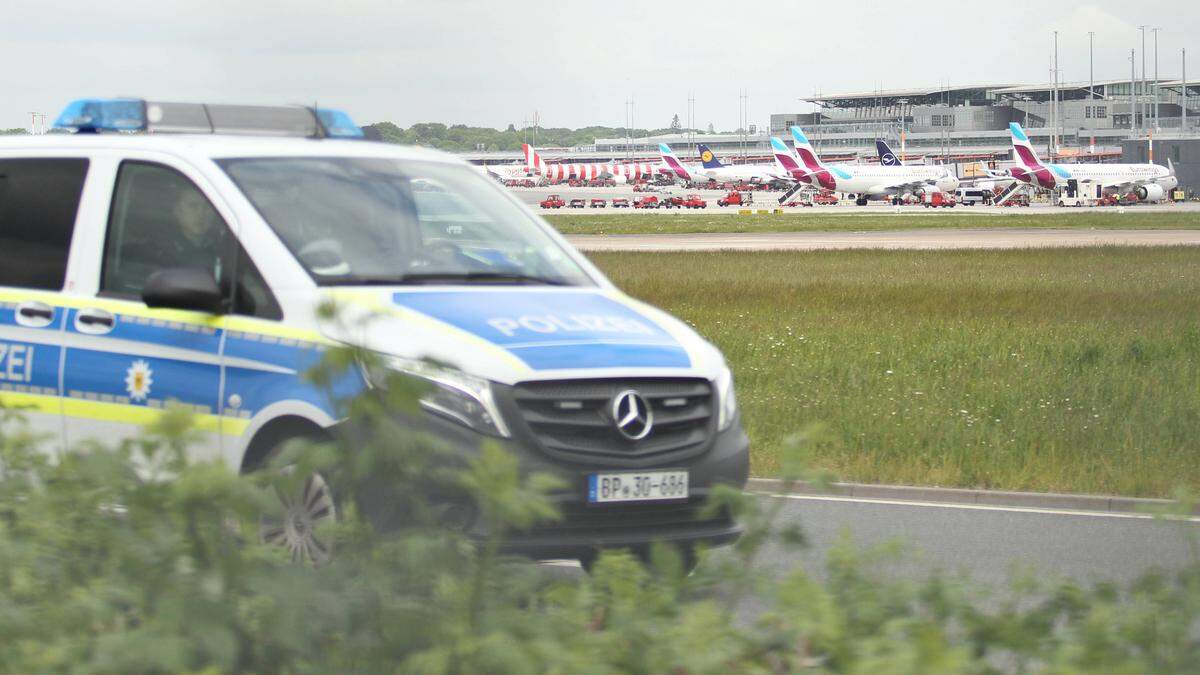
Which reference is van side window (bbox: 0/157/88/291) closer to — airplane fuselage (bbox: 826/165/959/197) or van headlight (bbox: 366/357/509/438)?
van headlight (bbox: 366/357/509/438)

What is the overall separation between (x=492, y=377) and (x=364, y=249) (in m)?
1.20

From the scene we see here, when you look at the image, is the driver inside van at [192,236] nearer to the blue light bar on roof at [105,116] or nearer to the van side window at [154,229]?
the van side window at [154,229]

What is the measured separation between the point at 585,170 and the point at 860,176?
58555 mm

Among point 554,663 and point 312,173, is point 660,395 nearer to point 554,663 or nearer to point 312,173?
point 312,173

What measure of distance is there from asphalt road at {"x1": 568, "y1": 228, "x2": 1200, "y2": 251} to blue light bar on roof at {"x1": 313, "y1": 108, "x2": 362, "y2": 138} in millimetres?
40452

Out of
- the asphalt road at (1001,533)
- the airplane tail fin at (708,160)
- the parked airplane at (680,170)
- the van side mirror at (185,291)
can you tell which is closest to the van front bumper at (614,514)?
the asphalt road at (1001,533)

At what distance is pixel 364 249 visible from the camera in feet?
23.0

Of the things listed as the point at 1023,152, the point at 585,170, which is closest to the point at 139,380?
the point at 1023,152

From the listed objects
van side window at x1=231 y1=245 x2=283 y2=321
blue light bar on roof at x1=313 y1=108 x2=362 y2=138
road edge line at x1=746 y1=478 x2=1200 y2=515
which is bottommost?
road edge line at x1=746 y1=478 x2=1200 y2=515

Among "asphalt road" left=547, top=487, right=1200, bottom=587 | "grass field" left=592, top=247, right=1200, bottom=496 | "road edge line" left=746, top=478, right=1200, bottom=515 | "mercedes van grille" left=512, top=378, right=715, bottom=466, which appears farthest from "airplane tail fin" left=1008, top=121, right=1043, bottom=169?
"mercedes van grille" left=512, top=378, right=715, bottom=466

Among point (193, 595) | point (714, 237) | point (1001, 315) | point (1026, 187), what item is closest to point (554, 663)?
point (193, 595)

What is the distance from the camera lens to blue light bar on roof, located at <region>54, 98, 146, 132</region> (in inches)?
307

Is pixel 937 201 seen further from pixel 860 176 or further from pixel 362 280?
pixel 362 280

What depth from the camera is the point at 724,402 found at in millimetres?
6812
